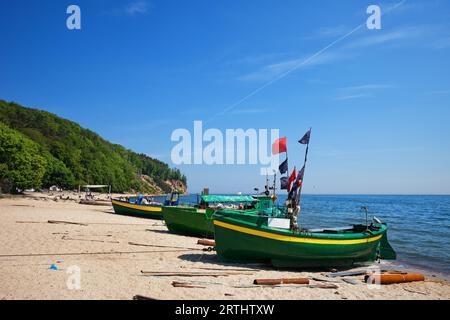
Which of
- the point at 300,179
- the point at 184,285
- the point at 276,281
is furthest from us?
the point at 300,179

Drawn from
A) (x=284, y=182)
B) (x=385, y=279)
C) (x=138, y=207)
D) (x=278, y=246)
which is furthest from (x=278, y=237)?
(x=138, y=207)

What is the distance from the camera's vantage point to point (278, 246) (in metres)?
13.7

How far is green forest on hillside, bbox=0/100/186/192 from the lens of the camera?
5912 cm

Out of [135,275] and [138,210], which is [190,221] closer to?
[135,275]

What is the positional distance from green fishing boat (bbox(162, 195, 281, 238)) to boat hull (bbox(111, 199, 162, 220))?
10.9 metres

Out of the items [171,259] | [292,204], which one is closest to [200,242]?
[171,259]

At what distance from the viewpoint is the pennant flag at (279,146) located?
640 inches

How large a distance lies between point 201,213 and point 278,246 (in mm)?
8922

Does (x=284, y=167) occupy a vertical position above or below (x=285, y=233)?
above

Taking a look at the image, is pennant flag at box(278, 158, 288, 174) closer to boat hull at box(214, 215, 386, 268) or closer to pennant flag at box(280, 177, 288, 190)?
pennant flag at box(280, 177, 288, 190)

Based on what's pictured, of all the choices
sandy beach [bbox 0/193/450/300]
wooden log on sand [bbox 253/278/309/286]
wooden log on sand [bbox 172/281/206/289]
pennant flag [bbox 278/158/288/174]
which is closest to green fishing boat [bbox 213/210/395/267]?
sandy beach [bbox 0/193/450/300]

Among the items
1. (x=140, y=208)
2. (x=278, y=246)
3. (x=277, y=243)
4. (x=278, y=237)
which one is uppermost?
(x=278, y=237)
